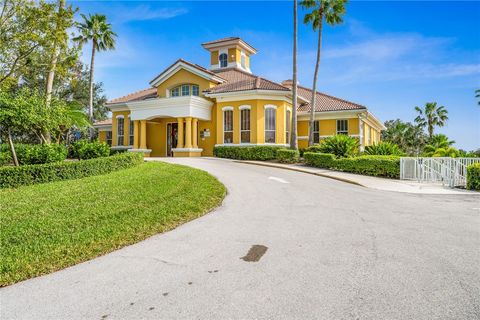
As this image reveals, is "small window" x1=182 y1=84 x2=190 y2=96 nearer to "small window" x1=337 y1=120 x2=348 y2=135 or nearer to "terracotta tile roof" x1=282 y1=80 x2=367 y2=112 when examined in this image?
"terracotta tile roof" x1=282 y1=80 x2=367 y2=112

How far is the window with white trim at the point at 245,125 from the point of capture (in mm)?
23906

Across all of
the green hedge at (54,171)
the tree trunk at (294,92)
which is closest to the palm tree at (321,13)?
the tree trunk at (294,92)

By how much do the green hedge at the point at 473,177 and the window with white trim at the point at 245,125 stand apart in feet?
45.8

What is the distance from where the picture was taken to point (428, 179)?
15523 millimetres

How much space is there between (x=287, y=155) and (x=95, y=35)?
2184 centimetres

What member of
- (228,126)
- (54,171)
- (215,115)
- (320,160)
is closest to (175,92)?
(215,115)

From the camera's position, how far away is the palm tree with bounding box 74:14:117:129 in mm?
29672

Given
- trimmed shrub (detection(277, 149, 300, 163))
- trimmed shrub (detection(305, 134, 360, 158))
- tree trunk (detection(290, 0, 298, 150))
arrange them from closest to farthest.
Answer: trimmed shrub (detection(305, 134, 360, 158)) → trimmed shrub (detection(277, 149, 300, 163)) → tree trunk (detection(290, 0, 298, 150))

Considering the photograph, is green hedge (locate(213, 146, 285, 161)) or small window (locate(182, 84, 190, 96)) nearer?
green hedge (locate(213, 146, 285, 161))

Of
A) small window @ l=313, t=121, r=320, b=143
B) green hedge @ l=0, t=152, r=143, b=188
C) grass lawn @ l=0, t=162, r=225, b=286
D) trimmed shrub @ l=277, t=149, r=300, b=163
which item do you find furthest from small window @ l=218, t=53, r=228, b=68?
grass lawn @ l=0, t=162, r=225, b=286

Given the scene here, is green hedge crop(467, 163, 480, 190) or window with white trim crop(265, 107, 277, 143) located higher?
→ window with white trim crop(265, 107, 277, 143)

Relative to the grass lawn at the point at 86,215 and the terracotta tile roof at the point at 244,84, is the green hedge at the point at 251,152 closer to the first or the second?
the terracotta tile roof at the point at 244,84

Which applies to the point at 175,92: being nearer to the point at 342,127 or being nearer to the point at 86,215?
the point at 342,127

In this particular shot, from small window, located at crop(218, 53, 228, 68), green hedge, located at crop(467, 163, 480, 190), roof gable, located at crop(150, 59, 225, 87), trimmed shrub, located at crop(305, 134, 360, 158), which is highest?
small window, located at crop(218, 53, 228, 68)
